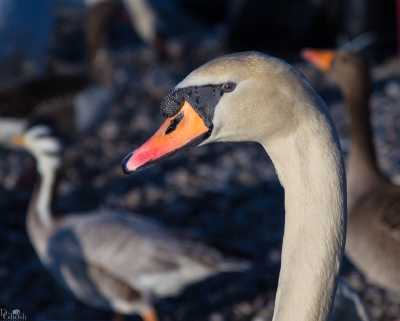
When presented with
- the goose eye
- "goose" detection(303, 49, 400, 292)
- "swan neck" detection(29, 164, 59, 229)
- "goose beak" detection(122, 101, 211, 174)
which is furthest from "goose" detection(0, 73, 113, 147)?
the goose eye

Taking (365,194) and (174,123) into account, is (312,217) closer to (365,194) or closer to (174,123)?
(174,123)

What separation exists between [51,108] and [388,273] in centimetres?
379

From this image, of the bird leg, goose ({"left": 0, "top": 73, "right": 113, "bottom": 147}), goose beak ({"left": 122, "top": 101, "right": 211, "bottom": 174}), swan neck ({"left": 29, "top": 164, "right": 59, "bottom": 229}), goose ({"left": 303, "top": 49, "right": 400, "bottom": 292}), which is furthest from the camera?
goose ({"left": 0, "top": 73, "right": 113, "bottom": 147})

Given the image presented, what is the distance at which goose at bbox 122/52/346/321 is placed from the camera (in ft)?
6.82

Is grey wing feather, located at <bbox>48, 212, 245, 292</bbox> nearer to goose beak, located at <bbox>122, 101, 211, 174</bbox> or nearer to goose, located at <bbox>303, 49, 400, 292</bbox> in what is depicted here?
goose, located at <bbox>303, 49, 400, 292</bbox>

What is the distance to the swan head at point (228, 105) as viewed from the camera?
2.13 meters

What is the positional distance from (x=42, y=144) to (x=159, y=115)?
2402 millimetres

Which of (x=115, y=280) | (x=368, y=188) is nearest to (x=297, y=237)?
(x=368, y=188)

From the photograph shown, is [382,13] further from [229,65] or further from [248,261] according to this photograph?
[229,65]

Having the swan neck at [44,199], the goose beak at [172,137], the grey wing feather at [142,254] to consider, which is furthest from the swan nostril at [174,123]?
the swan neck at [44,199]

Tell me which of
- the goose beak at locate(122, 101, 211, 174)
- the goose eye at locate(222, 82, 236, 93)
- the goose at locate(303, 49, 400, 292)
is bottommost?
the goose at locate(303, 49, 400, 292)

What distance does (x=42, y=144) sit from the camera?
5395mm

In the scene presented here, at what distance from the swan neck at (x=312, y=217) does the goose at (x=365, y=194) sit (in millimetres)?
1850

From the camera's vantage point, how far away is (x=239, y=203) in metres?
5.98
